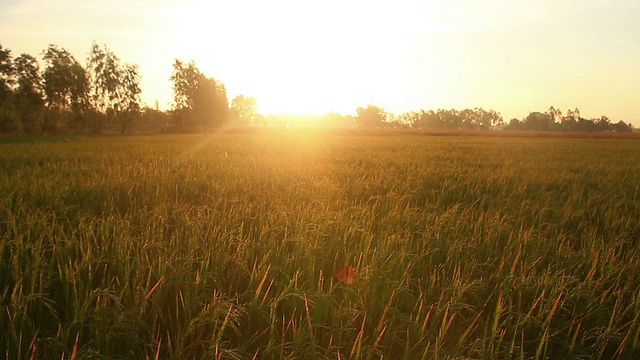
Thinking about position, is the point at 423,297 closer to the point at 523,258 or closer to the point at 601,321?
the point at 601,321

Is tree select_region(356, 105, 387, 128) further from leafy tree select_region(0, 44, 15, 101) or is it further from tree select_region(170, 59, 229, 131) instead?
leafy tree select_region(0, 44, 15, 101)

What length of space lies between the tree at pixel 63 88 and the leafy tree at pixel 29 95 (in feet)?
4.13

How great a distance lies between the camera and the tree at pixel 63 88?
39.4 metres

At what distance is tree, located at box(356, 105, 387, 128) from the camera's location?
13600 cm

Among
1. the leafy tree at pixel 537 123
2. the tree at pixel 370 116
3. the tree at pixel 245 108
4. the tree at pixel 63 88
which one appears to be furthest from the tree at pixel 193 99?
the leafy tree at pixel 537 123

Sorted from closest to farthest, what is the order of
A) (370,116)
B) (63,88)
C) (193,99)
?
(63,88)
(193,99)
(370,116)

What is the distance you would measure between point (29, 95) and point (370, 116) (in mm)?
115717

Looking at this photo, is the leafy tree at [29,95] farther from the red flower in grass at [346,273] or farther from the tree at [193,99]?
the red flower in grass at [346,273]

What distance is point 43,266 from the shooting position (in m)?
1.41

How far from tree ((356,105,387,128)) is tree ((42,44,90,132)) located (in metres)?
107

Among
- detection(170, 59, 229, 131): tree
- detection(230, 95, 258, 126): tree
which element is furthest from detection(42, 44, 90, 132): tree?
detection(230, 95, 258, 126): tree

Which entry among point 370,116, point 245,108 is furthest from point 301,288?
point 370,116

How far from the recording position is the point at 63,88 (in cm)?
4066

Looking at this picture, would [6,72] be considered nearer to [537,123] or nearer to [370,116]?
[370,116]
